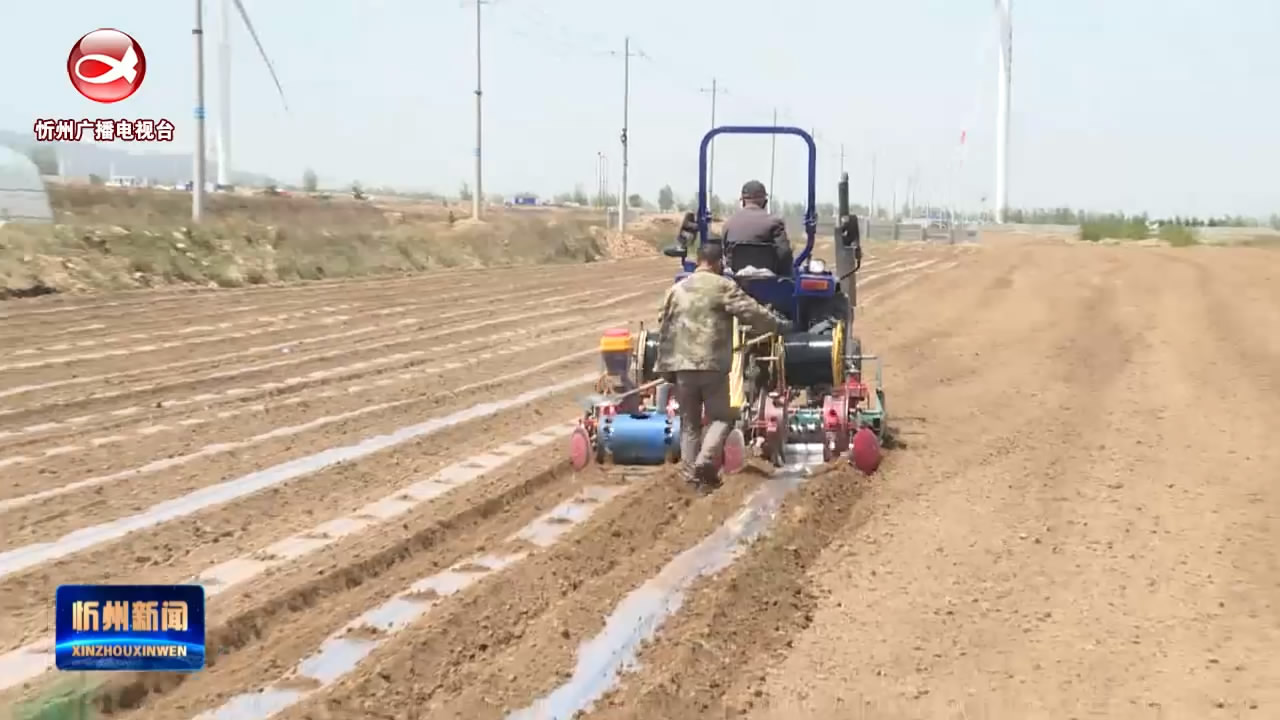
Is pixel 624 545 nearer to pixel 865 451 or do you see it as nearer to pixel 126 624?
pixel 865 451

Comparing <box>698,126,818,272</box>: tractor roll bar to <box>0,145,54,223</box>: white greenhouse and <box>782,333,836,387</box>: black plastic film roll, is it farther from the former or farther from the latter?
<box>0,145,54,223</box>: white greenhouse

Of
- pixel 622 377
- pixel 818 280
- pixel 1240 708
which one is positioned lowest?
pixel 1240 708

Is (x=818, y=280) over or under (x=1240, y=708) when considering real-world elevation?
A: over

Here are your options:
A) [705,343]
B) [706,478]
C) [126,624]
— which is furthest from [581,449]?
[126,624]

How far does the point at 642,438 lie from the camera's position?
30.6 ft

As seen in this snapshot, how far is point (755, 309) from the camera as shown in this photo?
8.74 metres

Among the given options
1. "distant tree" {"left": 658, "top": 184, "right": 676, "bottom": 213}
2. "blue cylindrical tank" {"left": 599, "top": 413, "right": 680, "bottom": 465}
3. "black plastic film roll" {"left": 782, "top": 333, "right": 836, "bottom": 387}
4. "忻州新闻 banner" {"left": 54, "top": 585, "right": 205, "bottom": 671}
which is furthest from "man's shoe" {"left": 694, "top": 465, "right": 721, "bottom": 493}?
"distant tree" {"left": 658, "top": 184, "right": 676, "bottom": 213}

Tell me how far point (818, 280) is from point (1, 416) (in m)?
6.76

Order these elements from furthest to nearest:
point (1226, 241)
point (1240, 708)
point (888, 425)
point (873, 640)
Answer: point (1226, 241) < point (888, 425) < point (873, 640) < point (1240, 708)

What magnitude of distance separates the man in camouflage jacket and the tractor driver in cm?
113

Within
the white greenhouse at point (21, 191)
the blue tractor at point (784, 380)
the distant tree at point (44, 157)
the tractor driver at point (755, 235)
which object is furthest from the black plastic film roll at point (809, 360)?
the distant tree at point (44, 157)

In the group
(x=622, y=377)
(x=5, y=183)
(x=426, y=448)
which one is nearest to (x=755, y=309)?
(x=622, y=377)

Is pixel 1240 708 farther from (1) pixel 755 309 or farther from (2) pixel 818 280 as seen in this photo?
(2) pixel 818 280

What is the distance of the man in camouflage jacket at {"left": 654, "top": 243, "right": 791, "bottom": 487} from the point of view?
8.66 metres
